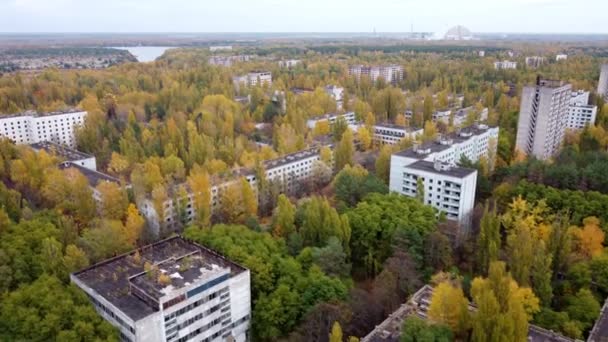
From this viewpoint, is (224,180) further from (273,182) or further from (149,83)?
(149,83)

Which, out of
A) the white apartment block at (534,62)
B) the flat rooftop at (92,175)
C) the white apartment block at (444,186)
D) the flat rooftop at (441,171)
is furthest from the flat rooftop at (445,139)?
the white apartment block at (534,62)

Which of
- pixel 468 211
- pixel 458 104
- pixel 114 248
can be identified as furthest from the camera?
pixel 458 104

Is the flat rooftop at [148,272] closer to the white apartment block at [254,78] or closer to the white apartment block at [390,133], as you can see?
the white apartment block at [390,133]

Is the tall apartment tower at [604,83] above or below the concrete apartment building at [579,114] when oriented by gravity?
above

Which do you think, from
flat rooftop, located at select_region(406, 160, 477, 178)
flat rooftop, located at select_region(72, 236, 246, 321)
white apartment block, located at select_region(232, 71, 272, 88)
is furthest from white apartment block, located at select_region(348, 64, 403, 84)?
flat rooftop, located at select_region(72, 236, 246, 321)

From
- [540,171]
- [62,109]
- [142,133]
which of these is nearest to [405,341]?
[540,171]

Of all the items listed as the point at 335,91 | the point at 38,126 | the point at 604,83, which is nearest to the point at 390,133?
the point at 335,91
